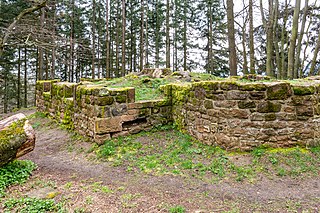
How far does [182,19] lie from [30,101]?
19814 millimetres

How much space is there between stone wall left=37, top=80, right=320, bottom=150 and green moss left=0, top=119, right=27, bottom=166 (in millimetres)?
1787

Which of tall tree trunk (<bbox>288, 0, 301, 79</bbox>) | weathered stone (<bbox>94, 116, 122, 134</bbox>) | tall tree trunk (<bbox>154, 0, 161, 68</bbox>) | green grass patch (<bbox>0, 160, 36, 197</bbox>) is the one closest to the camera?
green grass patch (<bbox>0, 160, 36, 197</bbox>)

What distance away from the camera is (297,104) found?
4.41 m

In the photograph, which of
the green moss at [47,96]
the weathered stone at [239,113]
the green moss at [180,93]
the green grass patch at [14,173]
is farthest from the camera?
the green moss at [47,96]

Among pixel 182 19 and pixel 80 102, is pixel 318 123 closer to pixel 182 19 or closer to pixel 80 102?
pixel 80 102

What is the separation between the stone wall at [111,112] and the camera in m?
5.67

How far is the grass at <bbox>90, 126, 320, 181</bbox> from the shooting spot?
13.2ft

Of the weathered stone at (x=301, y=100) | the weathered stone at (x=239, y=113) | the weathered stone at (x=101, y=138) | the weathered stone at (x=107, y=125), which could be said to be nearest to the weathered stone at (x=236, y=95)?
the weathered stone at (x=239, y=113)

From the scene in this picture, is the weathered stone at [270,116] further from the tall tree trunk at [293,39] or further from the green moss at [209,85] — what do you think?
the tall tree trunk at [293,39]

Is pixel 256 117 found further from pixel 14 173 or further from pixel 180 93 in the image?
pixel 14 173

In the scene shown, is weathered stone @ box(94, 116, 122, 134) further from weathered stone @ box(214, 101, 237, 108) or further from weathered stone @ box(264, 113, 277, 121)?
weathered stone @ box(264, 113, 277, 121)

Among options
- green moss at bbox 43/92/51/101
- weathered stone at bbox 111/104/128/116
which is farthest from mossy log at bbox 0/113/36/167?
green moss at bbox 43/92/51/101

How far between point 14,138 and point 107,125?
211cm

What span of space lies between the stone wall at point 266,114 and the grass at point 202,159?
224mm
